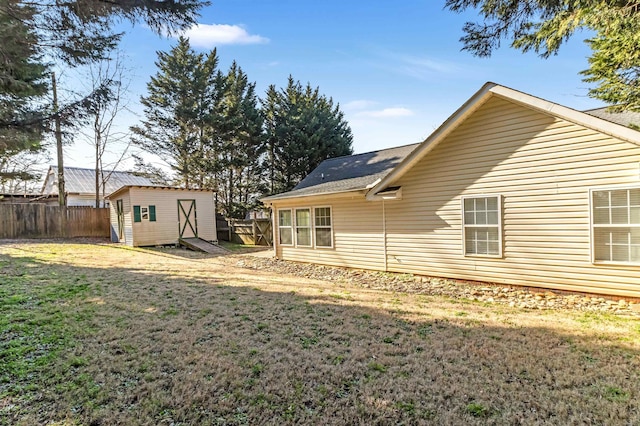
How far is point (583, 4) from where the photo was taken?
4695 mm

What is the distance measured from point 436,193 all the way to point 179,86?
65.0 ft

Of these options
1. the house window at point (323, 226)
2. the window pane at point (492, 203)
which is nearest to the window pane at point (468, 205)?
the window pane at point (492, 203)

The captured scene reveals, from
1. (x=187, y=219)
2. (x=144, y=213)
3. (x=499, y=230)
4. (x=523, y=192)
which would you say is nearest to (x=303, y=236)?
(x=499, y=230)

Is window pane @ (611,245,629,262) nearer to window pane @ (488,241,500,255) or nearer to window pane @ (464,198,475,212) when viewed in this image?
window pane @ (488,241,500,255)

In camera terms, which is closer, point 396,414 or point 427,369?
point 396,414

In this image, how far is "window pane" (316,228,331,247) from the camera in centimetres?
1022

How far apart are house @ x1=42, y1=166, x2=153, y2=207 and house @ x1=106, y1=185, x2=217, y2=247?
7.84 meters

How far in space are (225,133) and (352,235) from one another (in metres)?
15.3

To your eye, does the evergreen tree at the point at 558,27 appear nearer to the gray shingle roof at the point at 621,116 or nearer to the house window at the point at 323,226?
the gray shingle roof at the point at 621,116

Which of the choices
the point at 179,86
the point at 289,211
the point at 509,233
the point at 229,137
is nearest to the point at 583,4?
the point at 509,233

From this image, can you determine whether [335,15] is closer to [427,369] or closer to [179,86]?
[427,369]

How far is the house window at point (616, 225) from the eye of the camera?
5.54 metres

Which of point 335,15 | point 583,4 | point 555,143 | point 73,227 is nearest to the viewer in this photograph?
point 583,4

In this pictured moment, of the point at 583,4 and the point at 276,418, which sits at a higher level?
the point at 583,4
